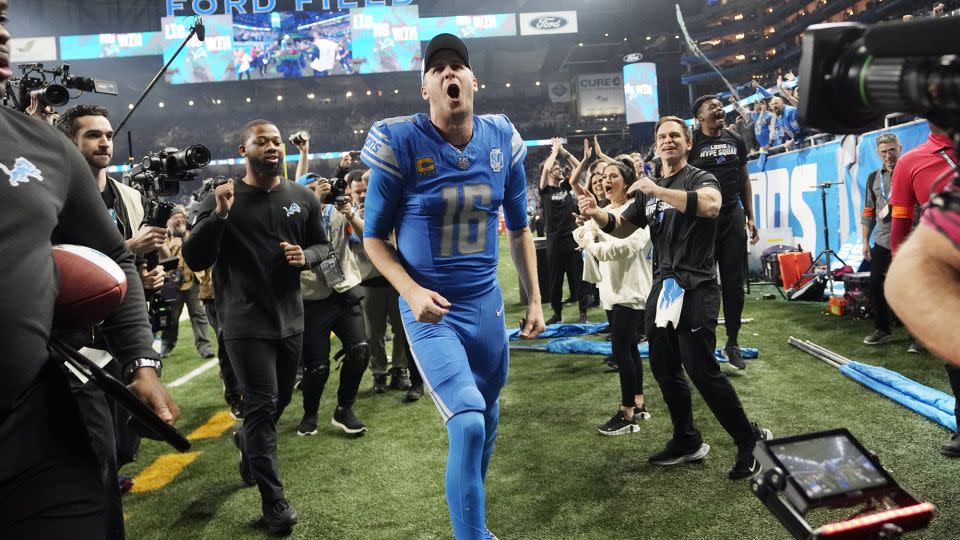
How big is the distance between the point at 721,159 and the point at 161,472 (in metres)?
5.44

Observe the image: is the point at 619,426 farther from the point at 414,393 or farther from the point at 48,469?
the point at 48,469

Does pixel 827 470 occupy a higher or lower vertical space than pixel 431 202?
lower

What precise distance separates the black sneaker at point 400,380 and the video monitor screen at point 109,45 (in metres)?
40.4

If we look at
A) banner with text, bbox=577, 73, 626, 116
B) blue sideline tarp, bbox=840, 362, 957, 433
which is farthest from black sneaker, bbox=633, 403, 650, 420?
banner with text, bbox=577, 73, 626, 116

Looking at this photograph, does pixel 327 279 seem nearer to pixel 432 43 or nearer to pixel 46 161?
pixel 432 43

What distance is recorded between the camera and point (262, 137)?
4074 millimetres

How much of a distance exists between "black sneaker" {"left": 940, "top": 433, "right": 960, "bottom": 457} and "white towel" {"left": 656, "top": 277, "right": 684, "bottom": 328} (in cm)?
170

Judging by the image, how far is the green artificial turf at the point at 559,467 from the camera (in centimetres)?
361

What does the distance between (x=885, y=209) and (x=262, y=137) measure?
6311mm

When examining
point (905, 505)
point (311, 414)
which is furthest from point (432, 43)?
point (311, 414)

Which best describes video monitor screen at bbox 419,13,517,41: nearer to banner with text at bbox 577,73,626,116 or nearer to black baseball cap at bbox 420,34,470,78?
banner with text at bbox 577,73,626,116

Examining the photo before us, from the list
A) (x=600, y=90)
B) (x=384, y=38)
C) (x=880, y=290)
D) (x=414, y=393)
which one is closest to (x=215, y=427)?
(x=414, y=393)

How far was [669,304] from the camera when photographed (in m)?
4.06

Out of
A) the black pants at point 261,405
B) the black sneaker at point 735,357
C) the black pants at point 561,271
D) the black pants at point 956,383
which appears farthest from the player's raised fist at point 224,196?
the black pants at point 561,271
